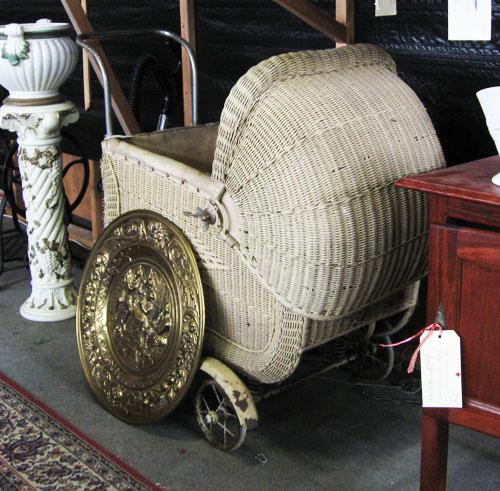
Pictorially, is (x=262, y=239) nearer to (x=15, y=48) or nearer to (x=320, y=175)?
(x=320, y=175)

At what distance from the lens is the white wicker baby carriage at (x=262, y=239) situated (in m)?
1.79

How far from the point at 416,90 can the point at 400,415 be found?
995mm

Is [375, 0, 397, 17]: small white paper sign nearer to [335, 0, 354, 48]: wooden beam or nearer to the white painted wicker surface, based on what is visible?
[335, 0, 354, 48]: wooden beam

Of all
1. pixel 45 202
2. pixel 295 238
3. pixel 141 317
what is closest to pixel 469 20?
pixel 295 238

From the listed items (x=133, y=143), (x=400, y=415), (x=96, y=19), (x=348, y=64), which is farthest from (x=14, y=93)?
(x=400, y=415)

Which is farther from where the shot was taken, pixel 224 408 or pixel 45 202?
pixel 45 202

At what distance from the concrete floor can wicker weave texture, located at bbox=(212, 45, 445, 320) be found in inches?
17.7

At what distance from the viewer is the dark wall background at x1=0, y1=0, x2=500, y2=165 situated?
2.22 metres

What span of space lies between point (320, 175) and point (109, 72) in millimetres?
1509

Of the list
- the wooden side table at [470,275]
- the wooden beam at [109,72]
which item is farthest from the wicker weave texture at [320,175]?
the wooden beam at [109,72]

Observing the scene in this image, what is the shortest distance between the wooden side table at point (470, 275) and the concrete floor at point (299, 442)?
0.44m

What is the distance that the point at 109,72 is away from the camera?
2979 mm

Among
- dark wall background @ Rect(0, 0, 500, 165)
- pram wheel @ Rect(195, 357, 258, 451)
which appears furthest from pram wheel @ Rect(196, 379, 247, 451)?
dark wall background @ Rect(0, 0, 500, 165)

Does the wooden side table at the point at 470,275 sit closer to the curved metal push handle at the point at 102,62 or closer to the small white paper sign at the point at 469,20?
the small white paper sign at the point at 469,20
